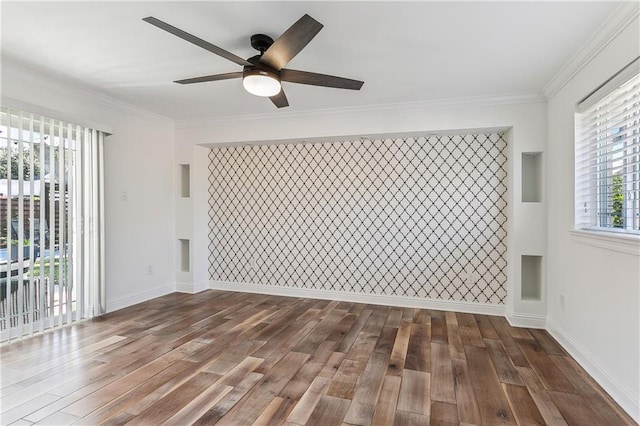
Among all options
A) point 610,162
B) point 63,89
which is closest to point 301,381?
point 610,162

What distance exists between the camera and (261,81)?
7.68 feet

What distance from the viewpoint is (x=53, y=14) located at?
216 centimetres

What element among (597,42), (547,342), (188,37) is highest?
(597,42)

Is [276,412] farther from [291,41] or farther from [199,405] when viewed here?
[291,41]

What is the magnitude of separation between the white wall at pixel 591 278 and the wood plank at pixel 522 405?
516 mm

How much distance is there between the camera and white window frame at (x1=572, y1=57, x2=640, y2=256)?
217cm

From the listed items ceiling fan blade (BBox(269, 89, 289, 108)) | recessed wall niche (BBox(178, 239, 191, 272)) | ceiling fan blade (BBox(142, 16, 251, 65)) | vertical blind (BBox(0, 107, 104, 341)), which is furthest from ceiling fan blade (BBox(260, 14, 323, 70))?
recessed wall niche (BBox(178, 239, 191, 272))

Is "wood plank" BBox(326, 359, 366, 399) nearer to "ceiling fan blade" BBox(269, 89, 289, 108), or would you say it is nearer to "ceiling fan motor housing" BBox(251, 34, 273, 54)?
"ceiling fan blade" BBox(269, 89, 289, 108)

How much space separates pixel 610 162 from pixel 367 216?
2.49m

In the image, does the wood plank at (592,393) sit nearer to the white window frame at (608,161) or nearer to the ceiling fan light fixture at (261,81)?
the white window frame at (608,161)

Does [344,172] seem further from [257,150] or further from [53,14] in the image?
[53,14]

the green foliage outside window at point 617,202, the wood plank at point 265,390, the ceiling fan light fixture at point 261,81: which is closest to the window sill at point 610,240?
the green foliage outside window at point 617,202

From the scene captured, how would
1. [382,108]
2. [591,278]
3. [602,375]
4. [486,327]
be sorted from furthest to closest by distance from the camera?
[382,108], [486,327], [591,278], [602,375]

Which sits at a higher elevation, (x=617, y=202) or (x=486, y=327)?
(x=617, y=202)
